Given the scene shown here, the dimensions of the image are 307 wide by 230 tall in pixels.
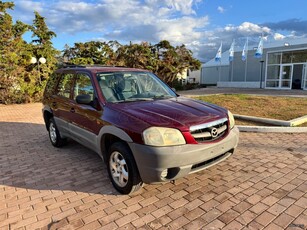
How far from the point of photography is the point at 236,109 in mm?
9242

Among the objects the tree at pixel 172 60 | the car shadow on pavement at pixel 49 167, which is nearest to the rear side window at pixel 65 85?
the car shadow on pavement at pixel 49 167

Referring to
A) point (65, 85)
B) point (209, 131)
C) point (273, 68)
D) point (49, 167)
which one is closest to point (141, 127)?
point (209, 131)

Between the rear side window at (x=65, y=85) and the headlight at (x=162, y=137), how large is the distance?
2.54 m

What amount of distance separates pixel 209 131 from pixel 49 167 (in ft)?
10.2

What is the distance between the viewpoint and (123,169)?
11.3ft

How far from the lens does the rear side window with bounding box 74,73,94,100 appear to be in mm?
4141

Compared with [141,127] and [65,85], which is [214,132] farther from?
[65,85]

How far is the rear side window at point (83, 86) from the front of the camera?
414cm

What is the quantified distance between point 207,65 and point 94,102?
33.7m

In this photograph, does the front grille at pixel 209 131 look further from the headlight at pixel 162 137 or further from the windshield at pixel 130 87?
the windshield at pixel 130 87

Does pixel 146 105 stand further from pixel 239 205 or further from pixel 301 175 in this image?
pixel 301 175

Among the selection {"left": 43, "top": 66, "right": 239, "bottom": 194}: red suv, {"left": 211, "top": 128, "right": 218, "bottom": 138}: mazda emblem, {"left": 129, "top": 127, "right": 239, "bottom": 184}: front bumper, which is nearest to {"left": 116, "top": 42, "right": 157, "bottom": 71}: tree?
{"left": 43, "top": 66, "right": 239, "bottom": 194}: red suv

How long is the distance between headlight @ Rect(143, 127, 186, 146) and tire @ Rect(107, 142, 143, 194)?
16.2 inches

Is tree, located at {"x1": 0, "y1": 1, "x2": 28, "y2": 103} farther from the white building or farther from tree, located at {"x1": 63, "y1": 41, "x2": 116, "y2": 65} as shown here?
the white building
